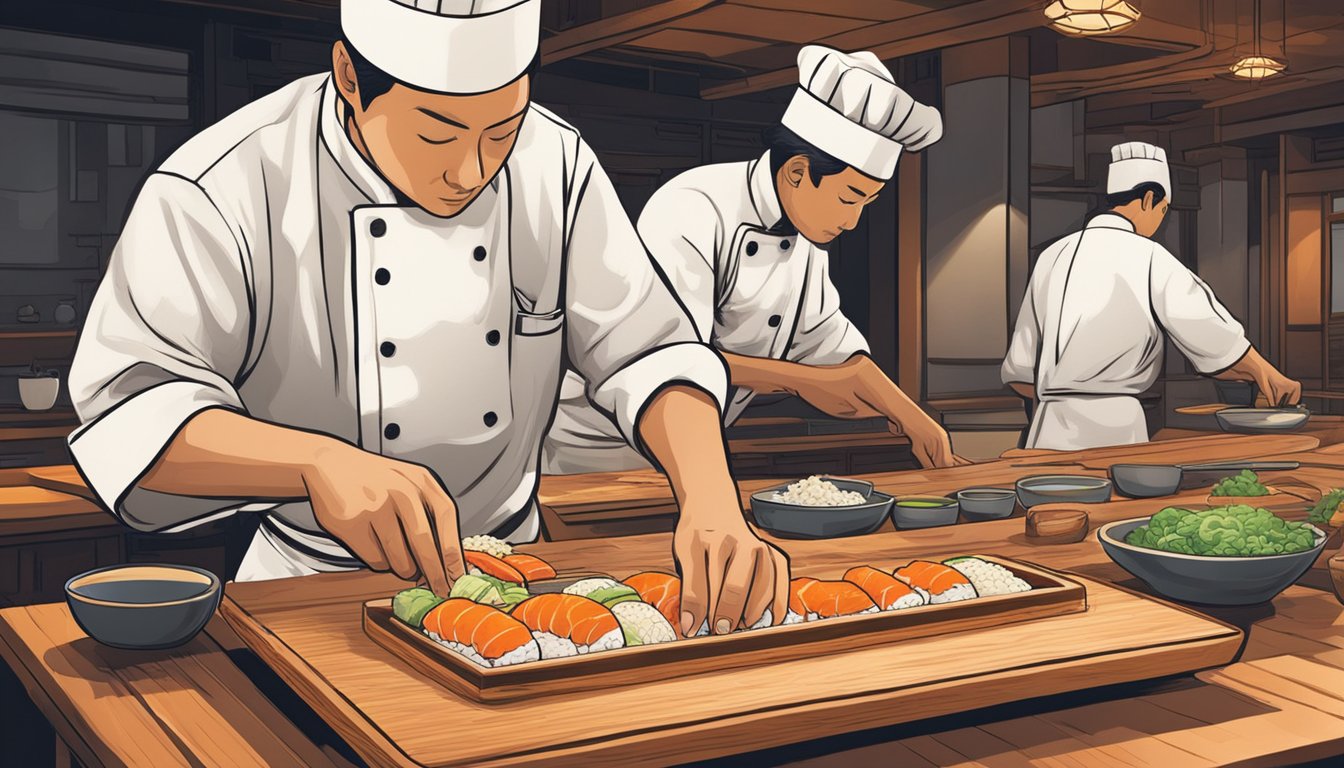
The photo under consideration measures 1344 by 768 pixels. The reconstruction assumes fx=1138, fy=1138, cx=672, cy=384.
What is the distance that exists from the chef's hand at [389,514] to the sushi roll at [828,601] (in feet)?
1.38

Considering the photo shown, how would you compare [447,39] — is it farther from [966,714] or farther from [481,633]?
[966,714]

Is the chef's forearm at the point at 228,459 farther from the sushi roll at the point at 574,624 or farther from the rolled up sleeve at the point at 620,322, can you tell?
the rolled up sleeve at the point at 620,322

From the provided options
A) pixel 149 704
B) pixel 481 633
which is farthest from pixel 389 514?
pixel 149 704

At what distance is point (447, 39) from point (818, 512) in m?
1.08

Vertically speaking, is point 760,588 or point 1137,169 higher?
point 1137,169

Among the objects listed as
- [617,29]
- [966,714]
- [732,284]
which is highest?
[617,29]

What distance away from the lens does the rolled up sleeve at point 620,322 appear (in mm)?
1789

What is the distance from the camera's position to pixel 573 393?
3641 millimetres

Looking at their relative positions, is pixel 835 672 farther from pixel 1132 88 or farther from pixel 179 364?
pixel 1132 88

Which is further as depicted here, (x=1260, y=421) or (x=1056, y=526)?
(x=1260, y=421)

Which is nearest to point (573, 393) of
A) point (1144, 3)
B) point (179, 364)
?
point (179, 364)

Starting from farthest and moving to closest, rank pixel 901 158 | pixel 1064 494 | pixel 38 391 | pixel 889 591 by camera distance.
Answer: pixel 901 158, pixel 38 391, pixel 1064 494, pixel 889 591

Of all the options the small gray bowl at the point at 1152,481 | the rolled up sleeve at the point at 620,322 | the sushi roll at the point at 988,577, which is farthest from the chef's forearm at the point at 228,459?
the small gray bowl at the point at 1152,481

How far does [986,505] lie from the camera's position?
2436mm
